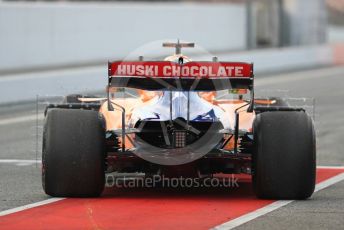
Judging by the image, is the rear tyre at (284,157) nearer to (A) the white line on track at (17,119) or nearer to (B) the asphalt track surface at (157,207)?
(B) the asphalt track surface at (157,207)

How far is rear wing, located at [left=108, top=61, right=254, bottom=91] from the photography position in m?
11.1

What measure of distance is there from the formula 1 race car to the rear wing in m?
0.01

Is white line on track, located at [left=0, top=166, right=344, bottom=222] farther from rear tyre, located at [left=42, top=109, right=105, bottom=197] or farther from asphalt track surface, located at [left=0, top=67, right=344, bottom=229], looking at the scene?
rear tyre, located at [left=42, top=109, right=105, bottom=197]

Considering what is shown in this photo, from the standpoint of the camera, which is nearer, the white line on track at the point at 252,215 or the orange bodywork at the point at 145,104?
the white line on track at the point at 252,215

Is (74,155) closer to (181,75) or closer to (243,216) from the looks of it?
(181,75)

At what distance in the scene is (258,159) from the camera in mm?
10594

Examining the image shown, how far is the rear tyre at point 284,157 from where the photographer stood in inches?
416

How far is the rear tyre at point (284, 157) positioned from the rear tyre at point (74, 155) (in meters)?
1.52

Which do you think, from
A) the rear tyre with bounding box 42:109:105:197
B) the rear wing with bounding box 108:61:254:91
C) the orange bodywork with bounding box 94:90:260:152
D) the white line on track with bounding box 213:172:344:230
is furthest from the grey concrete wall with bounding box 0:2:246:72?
the white line on track with bounding box 213:172:344:230

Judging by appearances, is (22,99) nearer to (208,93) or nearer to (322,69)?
(208,93)

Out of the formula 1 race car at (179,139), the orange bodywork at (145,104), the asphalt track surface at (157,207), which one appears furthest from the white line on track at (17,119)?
the formula 1 race car at (179,139)

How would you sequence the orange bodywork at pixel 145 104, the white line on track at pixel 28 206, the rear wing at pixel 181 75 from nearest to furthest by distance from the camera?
1. the white line on track at pixel 28 206
2. the rear wing at pixel 181 75
3. the orange bodywork at pixel 145 104

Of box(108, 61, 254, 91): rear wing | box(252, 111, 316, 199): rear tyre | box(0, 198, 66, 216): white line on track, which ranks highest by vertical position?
box(108, 61, 254, 91): rear wing

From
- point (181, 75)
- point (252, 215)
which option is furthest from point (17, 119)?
point (252, 215)
